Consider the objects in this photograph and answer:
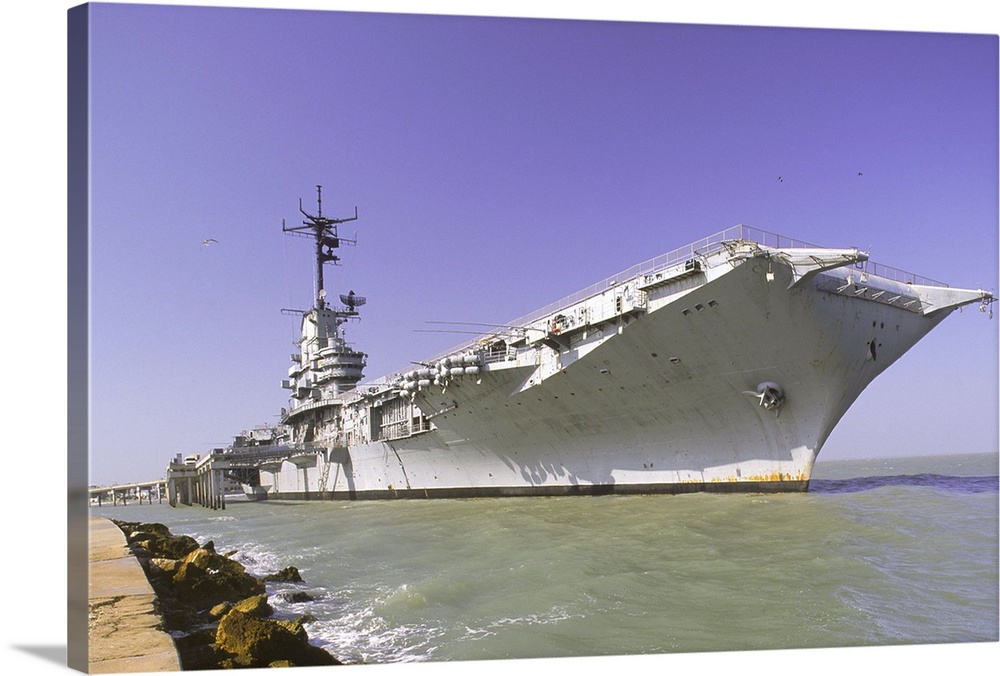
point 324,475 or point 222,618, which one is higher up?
point 324,475

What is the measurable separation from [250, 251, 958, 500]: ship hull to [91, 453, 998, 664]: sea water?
1133mm

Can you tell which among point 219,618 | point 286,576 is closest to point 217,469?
point 286,576

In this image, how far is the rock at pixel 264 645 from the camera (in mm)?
5066

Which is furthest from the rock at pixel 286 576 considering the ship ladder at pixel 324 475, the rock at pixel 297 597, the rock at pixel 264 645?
the ship ladder at pixel 324 475

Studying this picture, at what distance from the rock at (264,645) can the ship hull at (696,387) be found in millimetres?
8450

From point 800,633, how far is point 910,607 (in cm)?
124

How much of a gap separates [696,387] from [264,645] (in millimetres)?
9989

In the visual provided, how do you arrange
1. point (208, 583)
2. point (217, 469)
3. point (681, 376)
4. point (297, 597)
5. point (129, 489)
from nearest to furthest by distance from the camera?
point (208, 583), point (297, 597), point (681, 376), point (217, 469), point (129, 489)

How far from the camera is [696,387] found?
1341 centimetres

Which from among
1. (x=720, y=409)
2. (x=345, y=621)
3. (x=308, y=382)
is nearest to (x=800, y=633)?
(x=345, y=621)

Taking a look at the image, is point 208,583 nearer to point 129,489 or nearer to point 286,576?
A: point 286,576

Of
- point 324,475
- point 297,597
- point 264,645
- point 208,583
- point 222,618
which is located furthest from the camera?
point 324,475

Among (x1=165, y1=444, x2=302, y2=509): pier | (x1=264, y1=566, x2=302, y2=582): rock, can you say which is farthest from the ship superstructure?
(x1=165, y1=444, x2=302, y2=509): pier

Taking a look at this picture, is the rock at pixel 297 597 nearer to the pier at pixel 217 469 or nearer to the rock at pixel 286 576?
the rock at pixel 286 576
